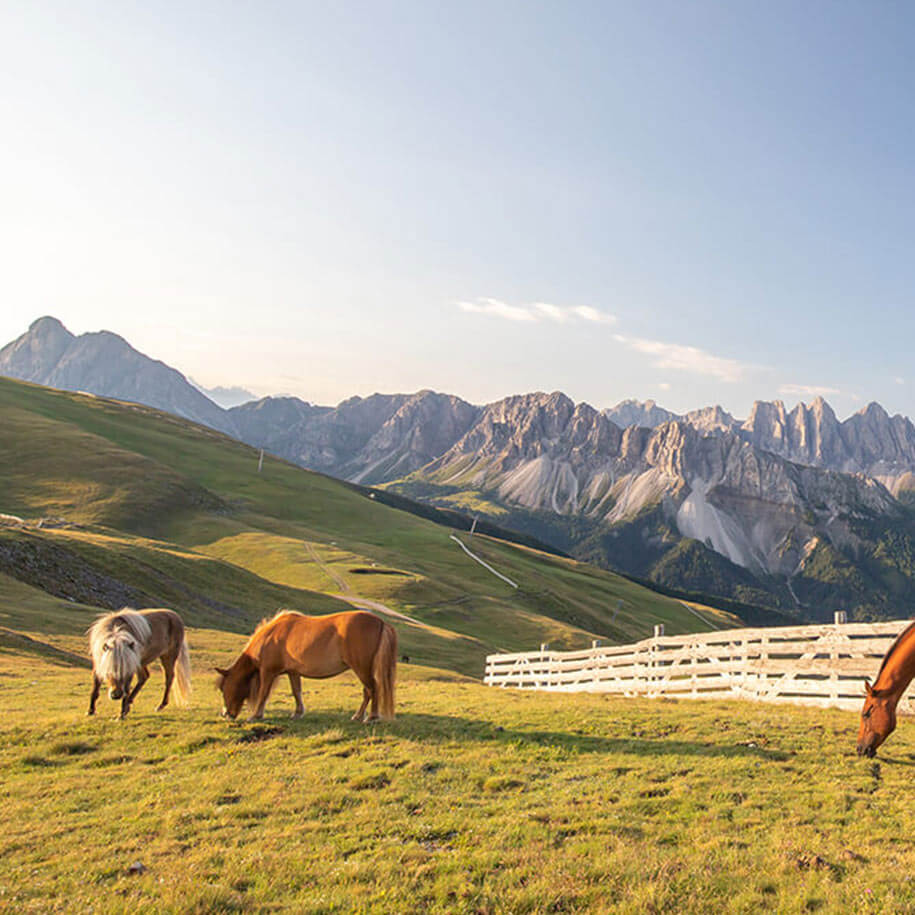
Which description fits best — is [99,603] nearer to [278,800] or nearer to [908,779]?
[278,800]

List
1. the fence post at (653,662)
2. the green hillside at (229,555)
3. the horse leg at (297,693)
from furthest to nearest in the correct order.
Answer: the green hillside at (229,555) → the fence post at (653,662) → the horse leg at (297,693)

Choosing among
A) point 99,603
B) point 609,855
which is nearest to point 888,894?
point 609,855

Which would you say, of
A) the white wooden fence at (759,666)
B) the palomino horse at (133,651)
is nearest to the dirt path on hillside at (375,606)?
the white wooden fence at (759,666)

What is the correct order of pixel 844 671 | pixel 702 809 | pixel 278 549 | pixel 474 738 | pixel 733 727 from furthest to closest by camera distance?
pixel 278 549
pixel 844 671
pixel 733 727
pixel 474 738
pixel 702 809

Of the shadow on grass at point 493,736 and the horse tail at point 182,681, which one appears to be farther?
the horse tail at point 182,681

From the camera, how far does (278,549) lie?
8594 cm

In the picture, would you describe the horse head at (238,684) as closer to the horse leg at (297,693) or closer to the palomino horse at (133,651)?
the horse leg at (297,693)

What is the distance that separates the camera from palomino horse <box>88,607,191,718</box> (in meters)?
15.8

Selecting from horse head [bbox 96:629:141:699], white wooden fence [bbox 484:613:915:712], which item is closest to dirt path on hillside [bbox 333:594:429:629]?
white wooden fence [bbox 484:613:915:712]

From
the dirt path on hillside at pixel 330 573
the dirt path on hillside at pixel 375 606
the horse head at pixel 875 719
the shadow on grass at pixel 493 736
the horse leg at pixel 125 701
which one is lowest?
the dirt path on hillside at pixel 375 606

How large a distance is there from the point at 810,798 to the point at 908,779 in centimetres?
222

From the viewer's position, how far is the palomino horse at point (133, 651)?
51.8ft

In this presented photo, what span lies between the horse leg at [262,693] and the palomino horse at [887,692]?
12507mm

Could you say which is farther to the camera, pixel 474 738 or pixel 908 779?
pixel 474 738
